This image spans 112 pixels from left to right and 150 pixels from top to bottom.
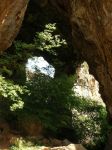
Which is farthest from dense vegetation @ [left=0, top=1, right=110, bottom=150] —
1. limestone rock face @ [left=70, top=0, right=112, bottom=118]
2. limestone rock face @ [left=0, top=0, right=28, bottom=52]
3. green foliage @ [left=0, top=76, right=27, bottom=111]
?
limestone rock face @ [left=70, top=0, right=112, bottom=118]

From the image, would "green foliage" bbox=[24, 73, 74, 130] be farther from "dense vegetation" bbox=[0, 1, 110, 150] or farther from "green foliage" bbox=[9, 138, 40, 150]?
"green foliage" bbox=[9, 138, 40, 150]

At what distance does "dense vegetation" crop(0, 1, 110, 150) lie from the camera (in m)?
A: 11.6

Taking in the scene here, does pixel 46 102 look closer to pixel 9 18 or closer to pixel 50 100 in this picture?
pixel 50 100

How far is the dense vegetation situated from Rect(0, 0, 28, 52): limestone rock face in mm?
436

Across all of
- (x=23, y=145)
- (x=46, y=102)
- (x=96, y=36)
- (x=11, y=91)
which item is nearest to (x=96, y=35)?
(x=96, y=36)

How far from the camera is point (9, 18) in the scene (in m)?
9.98

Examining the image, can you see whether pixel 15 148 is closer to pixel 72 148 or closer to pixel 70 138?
pixel 72 148

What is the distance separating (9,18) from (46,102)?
3.70m

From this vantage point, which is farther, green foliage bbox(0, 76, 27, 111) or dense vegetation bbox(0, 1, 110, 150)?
dense vegetation bbox(0, 1, 110, 150)

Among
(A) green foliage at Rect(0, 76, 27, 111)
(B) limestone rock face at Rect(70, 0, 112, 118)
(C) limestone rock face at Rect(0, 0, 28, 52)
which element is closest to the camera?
(C) limestone rock face at Rect(0, 0, 28, 52)

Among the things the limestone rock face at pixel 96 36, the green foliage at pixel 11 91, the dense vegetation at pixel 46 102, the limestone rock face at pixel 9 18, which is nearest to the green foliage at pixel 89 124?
the dense vegetation at pixel 46 102

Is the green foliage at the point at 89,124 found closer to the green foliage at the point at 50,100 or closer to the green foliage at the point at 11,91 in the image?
the green foliage at the point at 50,100

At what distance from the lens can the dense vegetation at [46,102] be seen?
457 inches

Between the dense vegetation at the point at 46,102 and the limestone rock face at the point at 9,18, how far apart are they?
436 mm
